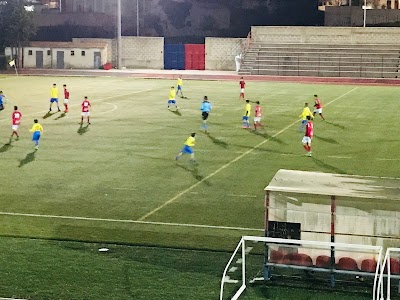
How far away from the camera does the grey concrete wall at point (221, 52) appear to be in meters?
87.8

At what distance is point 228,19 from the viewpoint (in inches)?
4058

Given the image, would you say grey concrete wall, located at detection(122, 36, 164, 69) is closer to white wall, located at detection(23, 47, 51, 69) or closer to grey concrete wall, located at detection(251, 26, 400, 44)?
white wall, located at detection(23, 47, 51, 69)

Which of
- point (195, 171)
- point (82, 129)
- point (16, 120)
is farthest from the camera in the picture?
point (82, 129)

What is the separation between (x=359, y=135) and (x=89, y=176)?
1528cm

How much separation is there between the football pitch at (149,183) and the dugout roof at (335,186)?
2.04m

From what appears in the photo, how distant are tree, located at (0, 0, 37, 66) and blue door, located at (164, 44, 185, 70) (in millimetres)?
14424

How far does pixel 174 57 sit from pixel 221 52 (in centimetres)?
572

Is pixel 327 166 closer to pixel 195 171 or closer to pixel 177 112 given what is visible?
pixel 195 171

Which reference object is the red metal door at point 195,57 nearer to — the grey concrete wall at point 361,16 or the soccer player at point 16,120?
the grey concrete wall at point 361,16

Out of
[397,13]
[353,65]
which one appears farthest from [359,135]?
[397,13]

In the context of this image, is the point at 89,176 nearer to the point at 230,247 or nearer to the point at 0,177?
the point at 0,177

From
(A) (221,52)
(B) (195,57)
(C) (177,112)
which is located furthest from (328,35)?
(C) (177,112)

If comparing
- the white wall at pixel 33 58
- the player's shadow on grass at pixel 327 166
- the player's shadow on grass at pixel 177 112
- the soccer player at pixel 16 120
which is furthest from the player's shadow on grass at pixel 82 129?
the white wall at pixel 33 58

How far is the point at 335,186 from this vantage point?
56.7 ft
